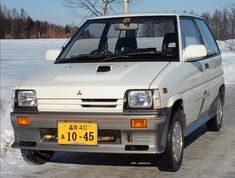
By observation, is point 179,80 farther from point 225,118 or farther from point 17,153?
point 225,118

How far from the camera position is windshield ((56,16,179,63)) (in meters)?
5.54

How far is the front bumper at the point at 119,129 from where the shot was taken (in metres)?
4.49

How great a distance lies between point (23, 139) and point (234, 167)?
2.27 meters

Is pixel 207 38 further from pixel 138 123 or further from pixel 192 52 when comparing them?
pixel 138 123

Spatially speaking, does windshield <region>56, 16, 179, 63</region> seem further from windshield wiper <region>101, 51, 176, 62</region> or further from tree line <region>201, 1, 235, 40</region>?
tree line <region>201, 1, 235, 40</region>

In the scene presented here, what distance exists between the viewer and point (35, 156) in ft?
17.5

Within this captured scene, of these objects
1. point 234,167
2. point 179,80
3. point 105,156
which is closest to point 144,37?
point 179,80

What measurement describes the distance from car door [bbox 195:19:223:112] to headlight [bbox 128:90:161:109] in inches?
80.5

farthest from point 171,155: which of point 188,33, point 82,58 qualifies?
point 188,33

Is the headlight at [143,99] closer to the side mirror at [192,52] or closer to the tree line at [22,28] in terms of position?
the side mirror at [192,52]

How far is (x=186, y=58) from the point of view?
5512 millimetres

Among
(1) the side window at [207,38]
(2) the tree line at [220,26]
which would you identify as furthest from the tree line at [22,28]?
(1) the side window at [207,38]

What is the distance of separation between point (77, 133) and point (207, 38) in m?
3.17

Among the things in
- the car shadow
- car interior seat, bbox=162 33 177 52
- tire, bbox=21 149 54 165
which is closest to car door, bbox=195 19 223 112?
car interior seat, bbox=162 33 177 52
